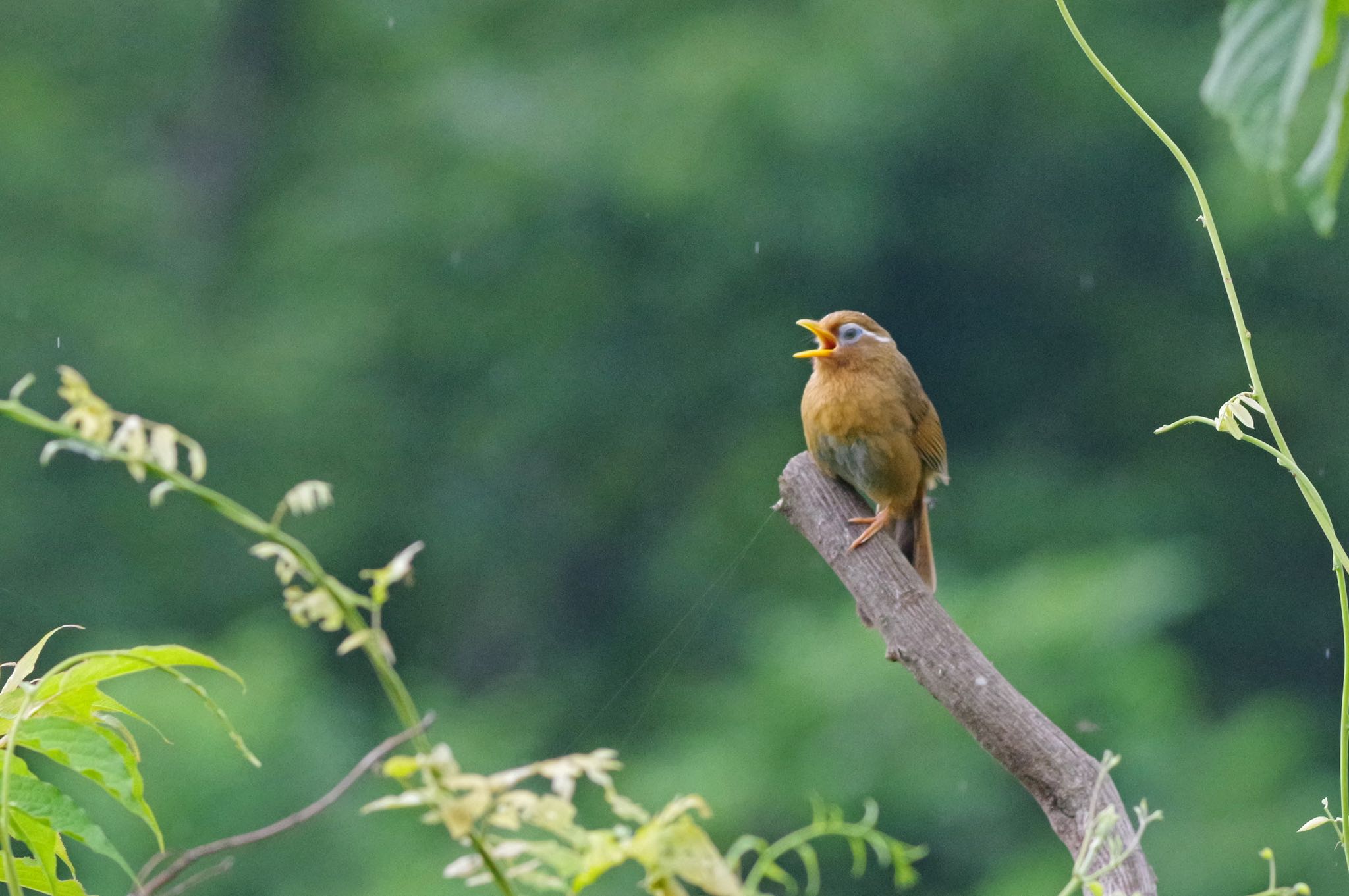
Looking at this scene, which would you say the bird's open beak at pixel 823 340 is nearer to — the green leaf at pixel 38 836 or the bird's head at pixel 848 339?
the bird's head at pixel 848 339

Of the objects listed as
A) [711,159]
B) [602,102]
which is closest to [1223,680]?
[711,159]

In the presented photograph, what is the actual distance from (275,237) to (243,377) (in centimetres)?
166

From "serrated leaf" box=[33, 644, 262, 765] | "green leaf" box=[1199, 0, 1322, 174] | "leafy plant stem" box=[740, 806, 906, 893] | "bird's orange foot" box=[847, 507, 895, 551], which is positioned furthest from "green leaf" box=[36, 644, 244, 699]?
"bird's orange foot" box=[847, 507, 895, 551]

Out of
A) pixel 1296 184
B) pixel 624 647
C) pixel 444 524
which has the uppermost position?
pixel 444 524

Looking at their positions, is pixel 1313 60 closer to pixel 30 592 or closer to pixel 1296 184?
A: pixel 1296 184

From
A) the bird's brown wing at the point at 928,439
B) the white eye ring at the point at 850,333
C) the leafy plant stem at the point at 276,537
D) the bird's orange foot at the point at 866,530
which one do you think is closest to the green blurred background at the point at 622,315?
the bird's brown wing at the point at 928,439

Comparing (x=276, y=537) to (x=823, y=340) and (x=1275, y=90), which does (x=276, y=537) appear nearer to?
(x=1275, y=90)

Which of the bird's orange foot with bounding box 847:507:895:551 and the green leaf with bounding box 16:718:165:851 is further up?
the bird's orange foot with bounding box 847:507:895:551

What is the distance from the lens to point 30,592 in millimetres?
12539

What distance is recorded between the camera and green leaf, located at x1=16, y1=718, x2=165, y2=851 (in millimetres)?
937

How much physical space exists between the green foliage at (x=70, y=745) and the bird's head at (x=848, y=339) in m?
2.16

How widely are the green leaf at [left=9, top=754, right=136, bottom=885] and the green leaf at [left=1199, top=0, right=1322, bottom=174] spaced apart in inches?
27.6

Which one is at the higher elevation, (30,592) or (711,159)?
(711,159)

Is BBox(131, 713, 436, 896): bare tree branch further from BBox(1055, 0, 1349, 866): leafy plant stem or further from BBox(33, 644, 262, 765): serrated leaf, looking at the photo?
BBox(1055, 0, 1349, 866): leafy plant stem
